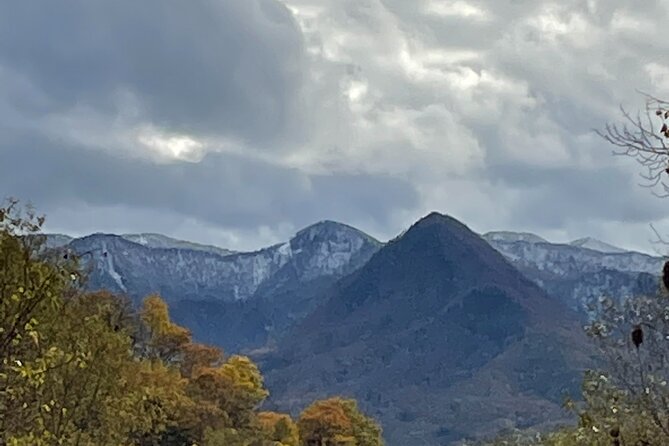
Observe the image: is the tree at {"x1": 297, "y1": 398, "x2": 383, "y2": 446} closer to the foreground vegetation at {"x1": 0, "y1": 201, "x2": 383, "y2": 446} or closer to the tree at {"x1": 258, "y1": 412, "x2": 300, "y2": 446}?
the foreground vegetation at {"x1": 0, "y1": 201, "x2": 383, "y2": 446}

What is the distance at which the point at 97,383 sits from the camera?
33344 millimetres

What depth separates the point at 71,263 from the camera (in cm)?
2647

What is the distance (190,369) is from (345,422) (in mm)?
18554

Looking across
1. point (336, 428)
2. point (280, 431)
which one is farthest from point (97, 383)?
point (336, 428)

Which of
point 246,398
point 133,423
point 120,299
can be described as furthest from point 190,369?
point 133,423

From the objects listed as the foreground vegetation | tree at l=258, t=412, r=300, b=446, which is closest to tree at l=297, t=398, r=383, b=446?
the foreground vegetation

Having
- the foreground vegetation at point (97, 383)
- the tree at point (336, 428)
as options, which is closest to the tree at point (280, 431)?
the foreground vegetation at point (97, 383)

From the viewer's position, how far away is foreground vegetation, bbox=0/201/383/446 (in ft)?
64.7

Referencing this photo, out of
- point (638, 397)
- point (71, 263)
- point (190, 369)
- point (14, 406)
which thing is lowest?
point (638, 397)

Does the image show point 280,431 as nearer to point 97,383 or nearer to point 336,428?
point 336,428

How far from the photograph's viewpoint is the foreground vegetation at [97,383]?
19.7 m

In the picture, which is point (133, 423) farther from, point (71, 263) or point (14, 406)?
point (71, 263)

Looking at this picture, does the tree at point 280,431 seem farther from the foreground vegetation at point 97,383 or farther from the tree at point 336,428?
the tree at point 336,428

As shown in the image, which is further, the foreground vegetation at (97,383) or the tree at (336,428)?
the tree at (336,428)
